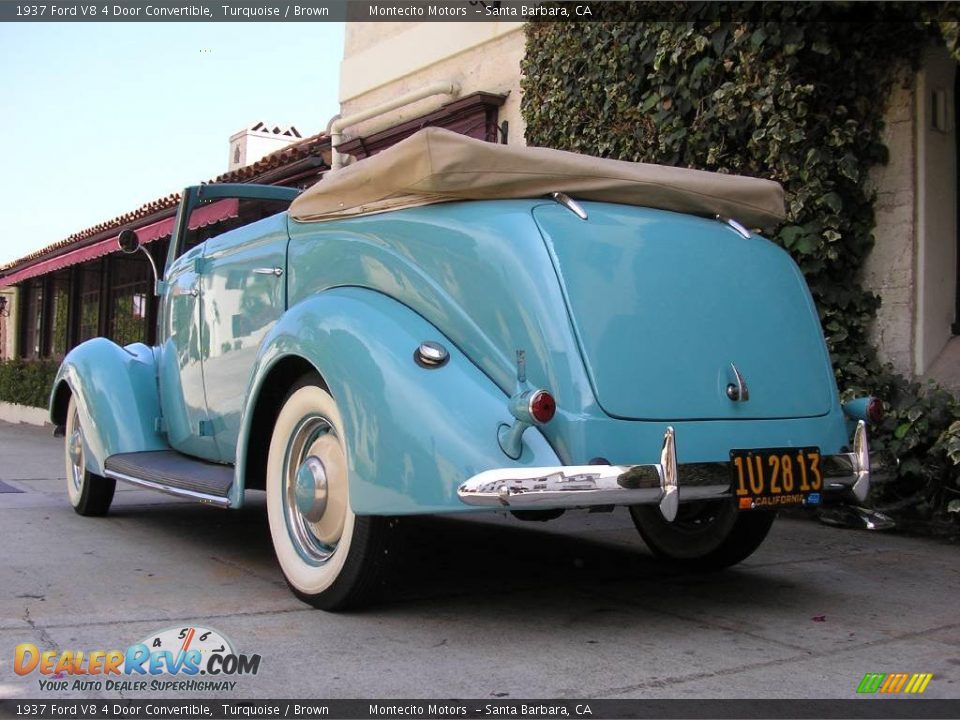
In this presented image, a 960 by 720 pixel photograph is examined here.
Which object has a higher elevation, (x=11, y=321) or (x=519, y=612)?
(x=11, y=321)

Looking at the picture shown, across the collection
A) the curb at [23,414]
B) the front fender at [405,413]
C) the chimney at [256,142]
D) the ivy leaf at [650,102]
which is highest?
the chimney at [256,142]

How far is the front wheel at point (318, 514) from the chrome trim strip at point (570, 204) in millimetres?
1063

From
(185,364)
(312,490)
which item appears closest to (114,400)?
(185,364)

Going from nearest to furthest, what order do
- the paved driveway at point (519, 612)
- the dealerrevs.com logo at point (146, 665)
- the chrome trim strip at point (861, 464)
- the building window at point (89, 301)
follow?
the dealerrevs.com logo at point (146, 665), the paved driveway at point (519, 612), the chrome trim strip at point (861, 464), the building window at point (89, 301)

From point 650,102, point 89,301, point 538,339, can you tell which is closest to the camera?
point 538,339

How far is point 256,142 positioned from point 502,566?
15283mm

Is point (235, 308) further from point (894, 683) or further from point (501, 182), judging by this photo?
point (894, 683)

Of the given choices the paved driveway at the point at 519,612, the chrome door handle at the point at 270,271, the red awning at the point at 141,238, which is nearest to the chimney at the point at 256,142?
the red awning at the point at 141,238

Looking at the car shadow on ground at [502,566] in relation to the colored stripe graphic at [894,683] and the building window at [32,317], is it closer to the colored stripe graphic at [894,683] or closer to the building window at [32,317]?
the colored stripe graphic at [894,683]

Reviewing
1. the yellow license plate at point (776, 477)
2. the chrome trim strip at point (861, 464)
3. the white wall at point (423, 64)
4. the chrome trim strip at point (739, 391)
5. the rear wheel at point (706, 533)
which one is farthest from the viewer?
the white wall at point (423, 64)

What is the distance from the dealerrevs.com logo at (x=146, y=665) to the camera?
106 inches

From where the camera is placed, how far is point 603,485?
291 cm

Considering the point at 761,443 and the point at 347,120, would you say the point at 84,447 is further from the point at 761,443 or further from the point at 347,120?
the point at 347,120

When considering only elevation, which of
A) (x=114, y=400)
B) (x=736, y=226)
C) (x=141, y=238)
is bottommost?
(x=114, y=400)
